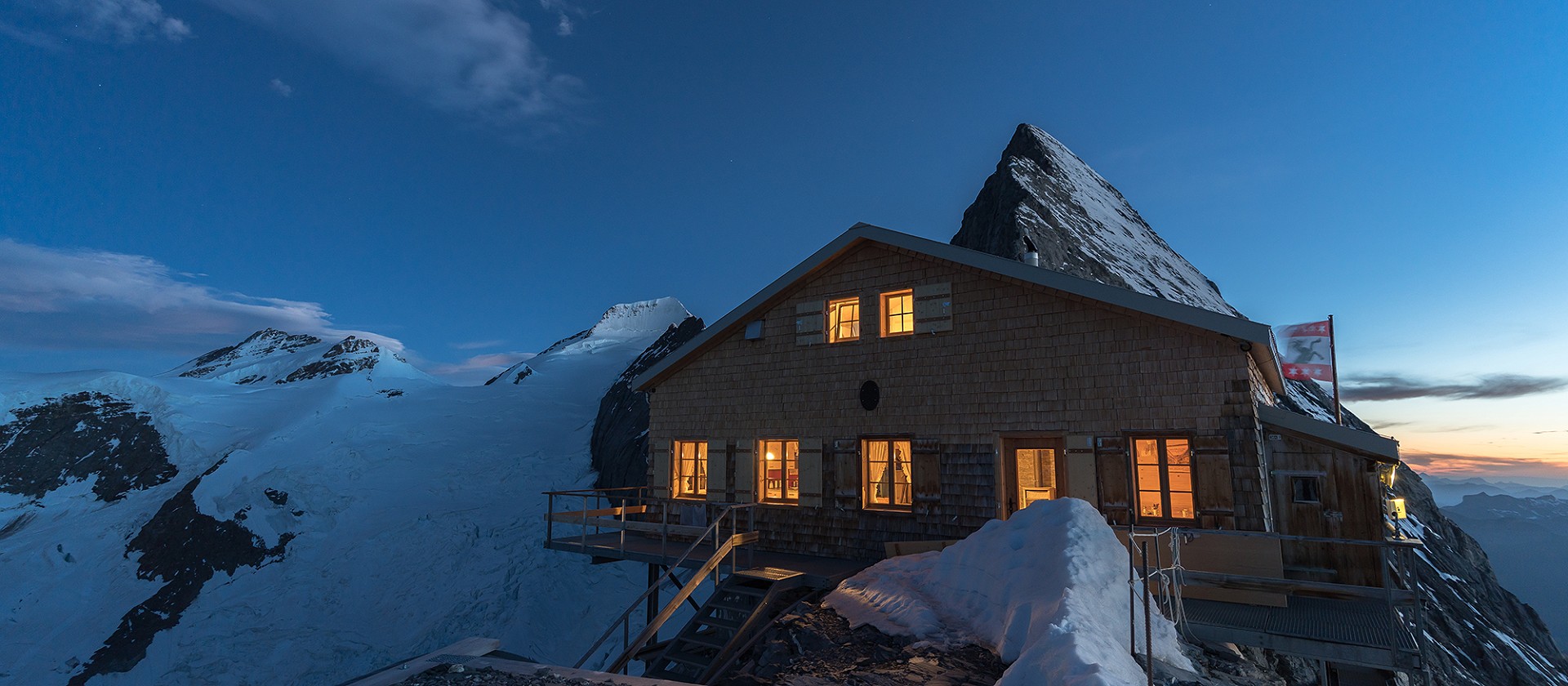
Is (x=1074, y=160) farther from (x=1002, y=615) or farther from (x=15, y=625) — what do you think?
(x=15, y=625)

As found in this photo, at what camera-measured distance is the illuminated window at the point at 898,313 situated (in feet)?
45.2

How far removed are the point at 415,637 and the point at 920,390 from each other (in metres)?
21.3

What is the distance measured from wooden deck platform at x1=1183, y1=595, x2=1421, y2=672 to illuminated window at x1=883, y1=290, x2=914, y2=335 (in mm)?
6599

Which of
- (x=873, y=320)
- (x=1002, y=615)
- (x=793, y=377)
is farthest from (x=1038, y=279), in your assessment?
(x=1002, y=615)

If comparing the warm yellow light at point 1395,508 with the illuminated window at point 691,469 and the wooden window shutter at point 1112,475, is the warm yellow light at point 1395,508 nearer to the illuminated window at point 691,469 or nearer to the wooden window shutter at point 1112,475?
the wooden window shutter at point 1112,475

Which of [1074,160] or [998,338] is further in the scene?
[1074,160]

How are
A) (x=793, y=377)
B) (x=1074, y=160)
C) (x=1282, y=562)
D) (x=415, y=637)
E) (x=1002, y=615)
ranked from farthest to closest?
(x=1074, y=160) → (x=415, y=637) → (x=793, y=377) → (x=1282, y=562) → (x=1002, y=615)

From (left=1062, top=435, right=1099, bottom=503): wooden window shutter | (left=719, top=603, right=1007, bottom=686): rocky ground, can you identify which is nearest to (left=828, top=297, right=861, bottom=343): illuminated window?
(left=1062, top=435, right=1099, bottom=503): wooden window shutter

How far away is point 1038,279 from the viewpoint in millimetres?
11859

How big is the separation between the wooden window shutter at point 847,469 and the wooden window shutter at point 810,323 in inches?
87.5

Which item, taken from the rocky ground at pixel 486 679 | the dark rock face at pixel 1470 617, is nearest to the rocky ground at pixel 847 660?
the rocky ground at pixel 486 679

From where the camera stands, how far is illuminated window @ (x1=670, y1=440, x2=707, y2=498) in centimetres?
1611

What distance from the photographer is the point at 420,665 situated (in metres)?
6.62

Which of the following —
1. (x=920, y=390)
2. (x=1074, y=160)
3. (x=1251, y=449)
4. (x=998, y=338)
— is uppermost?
(x=1074, y=160)
